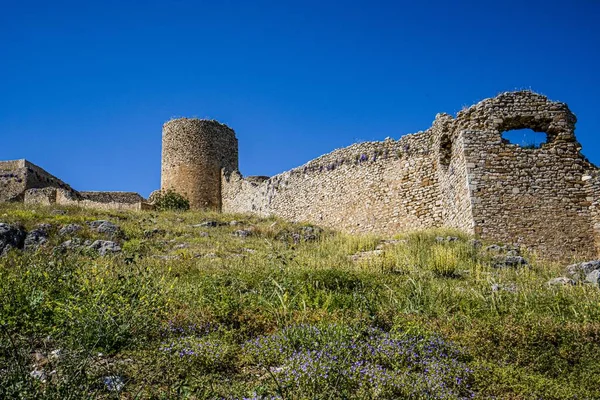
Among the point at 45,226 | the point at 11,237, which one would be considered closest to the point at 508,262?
the point at 11,237

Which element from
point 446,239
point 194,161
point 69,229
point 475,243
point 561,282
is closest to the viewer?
point 561,282

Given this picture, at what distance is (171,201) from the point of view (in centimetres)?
2941

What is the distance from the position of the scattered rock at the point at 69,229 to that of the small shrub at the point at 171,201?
550 inches

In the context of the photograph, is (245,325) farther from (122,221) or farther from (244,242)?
(122,221)

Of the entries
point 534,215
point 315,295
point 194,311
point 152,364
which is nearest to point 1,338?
point 152,364

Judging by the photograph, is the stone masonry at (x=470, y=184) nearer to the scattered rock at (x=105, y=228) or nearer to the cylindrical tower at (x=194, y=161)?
the cylindrical tower at (x=194, y=161)

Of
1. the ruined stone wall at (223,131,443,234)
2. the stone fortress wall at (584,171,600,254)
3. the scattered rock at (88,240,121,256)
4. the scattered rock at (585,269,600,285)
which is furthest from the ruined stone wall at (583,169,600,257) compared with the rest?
the scattered rock at (88,240,121,256)

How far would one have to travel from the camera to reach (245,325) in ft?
18.5

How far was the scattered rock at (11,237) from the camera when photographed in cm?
1191

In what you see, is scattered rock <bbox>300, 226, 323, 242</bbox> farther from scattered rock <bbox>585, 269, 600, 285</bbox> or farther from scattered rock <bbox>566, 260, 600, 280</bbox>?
scattered rock <bbox>585, 269, 600, 285</bbox>

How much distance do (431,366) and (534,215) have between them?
1030 cm

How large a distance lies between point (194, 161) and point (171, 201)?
313 cm

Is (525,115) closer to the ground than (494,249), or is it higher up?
higher up

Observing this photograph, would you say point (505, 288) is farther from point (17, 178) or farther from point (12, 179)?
point (12, 179)
